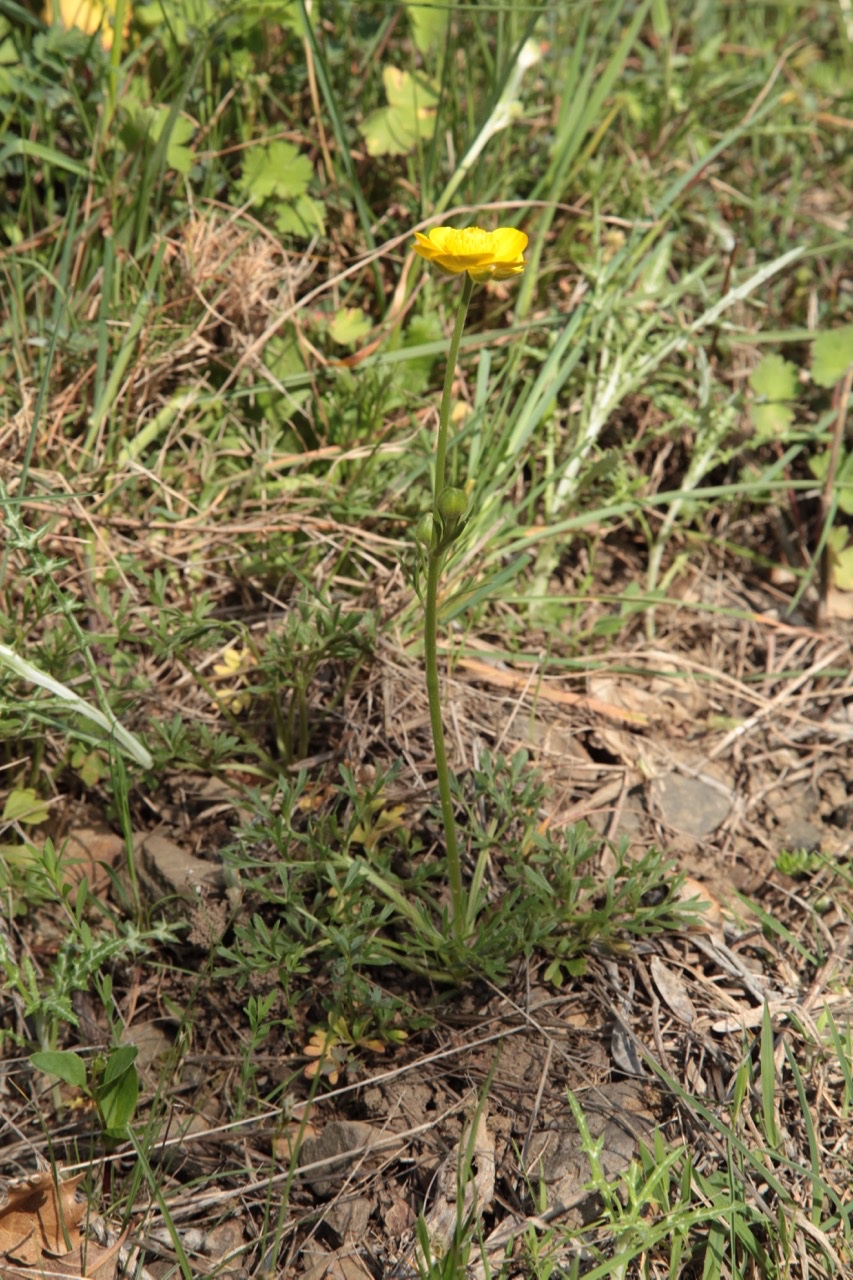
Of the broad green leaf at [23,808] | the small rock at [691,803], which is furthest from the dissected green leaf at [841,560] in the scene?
the broad green leaf at [23,808]

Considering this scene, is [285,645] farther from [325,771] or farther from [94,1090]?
[94,1090]

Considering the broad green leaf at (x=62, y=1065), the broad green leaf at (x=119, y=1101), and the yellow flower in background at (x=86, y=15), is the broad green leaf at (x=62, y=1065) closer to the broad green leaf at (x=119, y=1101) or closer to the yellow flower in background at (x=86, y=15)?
the broad green leaf at (x=119, y=1101)

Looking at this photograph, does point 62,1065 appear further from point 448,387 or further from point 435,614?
point 448,387

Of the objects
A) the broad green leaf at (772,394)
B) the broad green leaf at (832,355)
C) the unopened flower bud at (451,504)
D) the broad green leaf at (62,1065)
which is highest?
the unopened flower bud at (451,504)

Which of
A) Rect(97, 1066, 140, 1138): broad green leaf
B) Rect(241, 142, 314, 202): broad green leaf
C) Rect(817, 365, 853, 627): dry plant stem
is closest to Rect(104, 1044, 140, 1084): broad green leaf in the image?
Rect(97, 1066, 140, 1138): broad green leaf

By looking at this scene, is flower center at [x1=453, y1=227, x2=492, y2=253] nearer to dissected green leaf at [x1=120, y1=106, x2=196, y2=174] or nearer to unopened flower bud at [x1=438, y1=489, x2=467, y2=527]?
unopened flower bud at [x1=438, y1=489, x2=467, y2=527]

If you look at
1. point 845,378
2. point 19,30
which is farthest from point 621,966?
point 19,30
